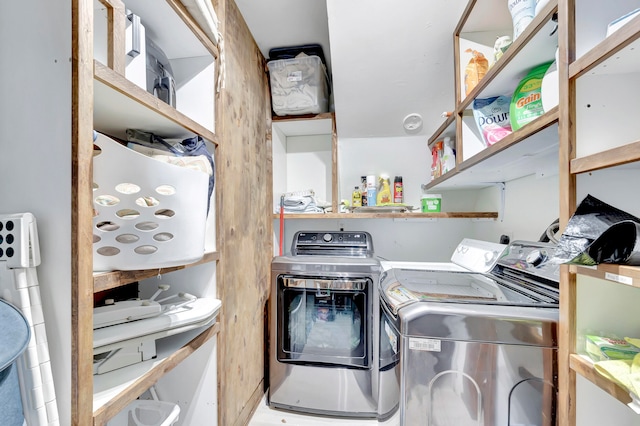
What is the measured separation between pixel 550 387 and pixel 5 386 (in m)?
1.34

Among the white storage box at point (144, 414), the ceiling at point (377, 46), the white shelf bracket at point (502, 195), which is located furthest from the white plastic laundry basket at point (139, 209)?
the white shelf bracket at point (502, 195)

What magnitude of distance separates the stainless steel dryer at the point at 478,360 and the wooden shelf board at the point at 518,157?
54cm

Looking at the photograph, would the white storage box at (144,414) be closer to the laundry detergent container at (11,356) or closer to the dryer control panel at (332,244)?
the laundry detergent container at (11,356)

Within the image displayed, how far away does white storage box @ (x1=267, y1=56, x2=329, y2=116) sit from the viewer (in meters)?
1.96

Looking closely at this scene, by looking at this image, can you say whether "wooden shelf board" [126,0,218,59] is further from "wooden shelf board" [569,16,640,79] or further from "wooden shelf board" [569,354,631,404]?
"wooden shelf board" [569,354,631,404]

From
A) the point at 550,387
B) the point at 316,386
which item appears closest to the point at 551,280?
the point at 550,387

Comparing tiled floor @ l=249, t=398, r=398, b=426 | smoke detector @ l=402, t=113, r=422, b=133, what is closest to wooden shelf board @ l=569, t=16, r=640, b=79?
smoke detector @ l=402, t=113, r=422, b=133

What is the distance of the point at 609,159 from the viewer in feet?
1.85

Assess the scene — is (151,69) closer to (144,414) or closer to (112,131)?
(112,131)

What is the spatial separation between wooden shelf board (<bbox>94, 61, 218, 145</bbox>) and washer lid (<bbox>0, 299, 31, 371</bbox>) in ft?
1.76

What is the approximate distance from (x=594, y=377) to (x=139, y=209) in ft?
3.73

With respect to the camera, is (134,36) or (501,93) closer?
(134,36)

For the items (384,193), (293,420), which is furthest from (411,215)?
(293,420)

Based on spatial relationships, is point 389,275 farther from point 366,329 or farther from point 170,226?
point 170,226
